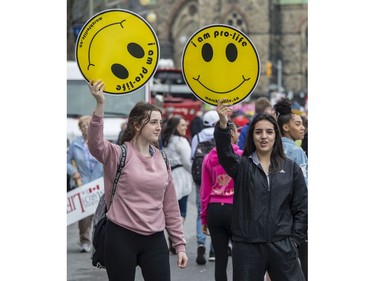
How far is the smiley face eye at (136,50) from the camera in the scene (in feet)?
21.1

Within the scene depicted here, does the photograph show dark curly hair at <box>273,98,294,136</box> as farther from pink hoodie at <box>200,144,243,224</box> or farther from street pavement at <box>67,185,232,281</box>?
street pavement at <box>67,185,232,281</box>

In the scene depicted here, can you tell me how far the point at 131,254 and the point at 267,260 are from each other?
880 millimetres

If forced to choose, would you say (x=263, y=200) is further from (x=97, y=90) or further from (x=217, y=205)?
(x=217, y=205)

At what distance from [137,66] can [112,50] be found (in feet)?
0.65

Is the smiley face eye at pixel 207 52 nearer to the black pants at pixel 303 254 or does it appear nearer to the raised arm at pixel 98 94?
the raised arm at pixel 98 94

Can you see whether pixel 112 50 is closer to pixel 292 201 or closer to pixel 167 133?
pixel 292 201

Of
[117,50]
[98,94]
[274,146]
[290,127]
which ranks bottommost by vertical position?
[274,146]

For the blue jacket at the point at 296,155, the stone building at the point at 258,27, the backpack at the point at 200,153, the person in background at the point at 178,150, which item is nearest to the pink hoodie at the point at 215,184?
the blue jacket at the point at 296,155

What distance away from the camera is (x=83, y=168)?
12125mm

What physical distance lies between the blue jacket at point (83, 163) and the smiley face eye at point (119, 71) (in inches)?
224

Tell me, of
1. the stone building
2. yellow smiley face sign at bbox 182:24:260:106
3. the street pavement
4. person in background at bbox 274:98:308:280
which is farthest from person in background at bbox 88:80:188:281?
the stone building

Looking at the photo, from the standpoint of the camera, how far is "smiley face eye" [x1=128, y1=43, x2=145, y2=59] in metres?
6.42

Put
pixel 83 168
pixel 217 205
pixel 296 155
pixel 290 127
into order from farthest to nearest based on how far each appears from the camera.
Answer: pixel 83 168 < pixel 217 205 < pixel 290 127 < pixel 296 155

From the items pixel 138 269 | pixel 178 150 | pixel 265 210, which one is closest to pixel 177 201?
pixel 265 210
